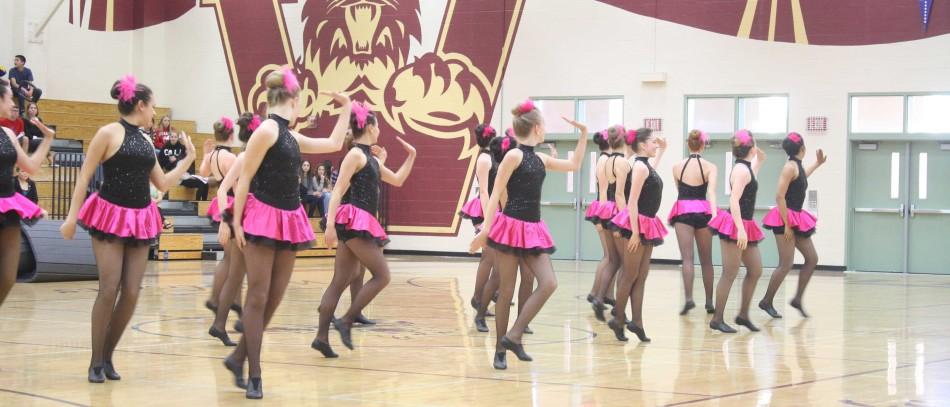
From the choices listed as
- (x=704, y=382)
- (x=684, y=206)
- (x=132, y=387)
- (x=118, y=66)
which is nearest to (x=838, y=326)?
(x=684, y=206)

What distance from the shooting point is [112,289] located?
657 centimetres

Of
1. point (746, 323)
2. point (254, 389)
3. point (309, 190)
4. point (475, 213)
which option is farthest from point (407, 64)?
point (254, 389)

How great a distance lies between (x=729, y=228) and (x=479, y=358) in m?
3.23

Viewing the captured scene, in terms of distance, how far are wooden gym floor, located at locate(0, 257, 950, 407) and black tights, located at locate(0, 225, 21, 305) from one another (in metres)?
0.56

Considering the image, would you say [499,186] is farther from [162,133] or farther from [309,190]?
[162,133]

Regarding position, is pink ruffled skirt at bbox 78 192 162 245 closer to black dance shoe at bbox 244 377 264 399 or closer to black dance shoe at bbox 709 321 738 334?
black dance shoe at bbox 244 377 264 399

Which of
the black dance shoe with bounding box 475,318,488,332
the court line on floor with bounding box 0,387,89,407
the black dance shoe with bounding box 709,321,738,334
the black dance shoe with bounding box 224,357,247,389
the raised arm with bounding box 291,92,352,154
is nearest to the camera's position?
the court line on floor with bounding box 0,387,89,407

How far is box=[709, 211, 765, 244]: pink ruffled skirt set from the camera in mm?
10109

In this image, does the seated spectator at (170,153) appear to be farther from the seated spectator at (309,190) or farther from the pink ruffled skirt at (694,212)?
the pink ruffled skirt at (694,212)

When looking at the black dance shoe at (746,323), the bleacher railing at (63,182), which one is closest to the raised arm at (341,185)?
the black dance shoe at (746,323)

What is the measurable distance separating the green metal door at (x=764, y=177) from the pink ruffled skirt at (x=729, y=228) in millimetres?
9302

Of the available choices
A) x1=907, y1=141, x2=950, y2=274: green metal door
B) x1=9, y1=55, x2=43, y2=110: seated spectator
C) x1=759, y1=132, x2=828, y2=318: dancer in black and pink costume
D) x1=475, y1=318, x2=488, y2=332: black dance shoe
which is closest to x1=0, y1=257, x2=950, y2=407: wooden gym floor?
x1=475, y1=318, x2=488, y2=332: black dance shoe

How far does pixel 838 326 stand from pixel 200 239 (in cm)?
1283

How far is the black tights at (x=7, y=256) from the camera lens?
693cm
